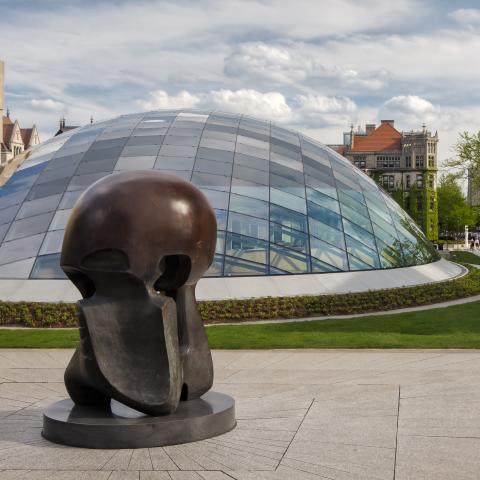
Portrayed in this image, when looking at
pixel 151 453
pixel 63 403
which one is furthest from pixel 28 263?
pixel 151 453

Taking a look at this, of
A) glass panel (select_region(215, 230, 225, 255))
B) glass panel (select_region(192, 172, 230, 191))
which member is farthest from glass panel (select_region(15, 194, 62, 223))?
glass panel (select_region(215, 230, 225, 255))

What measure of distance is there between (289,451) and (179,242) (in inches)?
102

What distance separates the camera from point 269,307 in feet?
66.6

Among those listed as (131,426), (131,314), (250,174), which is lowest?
(131,426)

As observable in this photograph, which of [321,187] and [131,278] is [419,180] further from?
[131,278]

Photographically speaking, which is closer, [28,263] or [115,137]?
[28,263]

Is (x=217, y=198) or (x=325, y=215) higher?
(x=217, y=198)

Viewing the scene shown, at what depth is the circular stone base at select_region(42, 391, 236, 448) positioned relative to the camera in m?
7.92

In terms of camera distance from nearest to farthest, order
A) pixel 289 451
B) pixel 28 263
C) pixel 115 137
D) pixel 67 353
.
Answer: pixel 289 451 → pixel 67 353 → pixel 28 263 → pixel 115 137

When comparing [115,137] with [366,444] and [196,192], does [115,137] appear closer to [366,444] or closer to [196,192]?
[196,192]

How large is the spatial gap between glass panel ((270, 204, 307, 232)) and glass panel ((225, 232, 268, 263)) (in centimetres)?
129

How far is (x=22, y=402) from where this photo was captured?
10.3 m

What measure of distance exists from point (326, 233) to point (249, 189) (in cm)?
303

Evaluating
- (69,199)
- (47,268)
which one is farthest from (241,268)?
(69,199)
